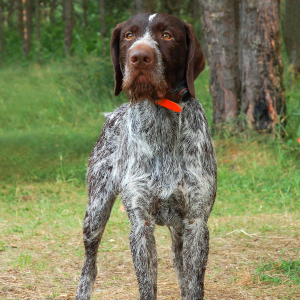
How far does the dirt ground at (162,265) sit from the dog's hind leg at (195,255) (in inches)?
29.6

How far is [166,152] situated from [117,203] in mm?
3511

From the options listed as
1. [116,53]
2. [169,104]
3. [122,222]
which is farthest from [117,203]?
[169,104]

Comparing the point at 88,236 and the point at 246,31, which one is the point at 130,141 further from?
the point at 246,31

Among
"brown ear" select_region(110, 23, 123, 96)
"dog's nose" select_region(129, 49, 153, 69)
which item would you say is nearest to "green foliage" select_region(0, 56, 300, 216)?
"brown ear" select_region(110, 23, 123, 96)

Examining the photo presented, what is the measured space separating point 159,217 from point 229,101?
16.2 feet

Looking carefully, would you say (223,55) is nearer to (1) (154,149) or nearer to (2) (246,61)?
(2) (246,61)

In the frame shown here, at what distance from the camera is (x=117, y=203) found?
21.7 ft

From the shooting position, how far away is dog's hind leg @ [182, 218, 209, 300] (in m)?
3.16

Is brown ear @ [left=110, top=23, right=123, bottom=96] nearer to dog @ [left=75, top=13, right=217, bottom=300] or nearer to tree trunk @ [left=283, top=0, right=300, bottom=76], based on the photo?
dog @ [left=75, top=13, right=217, bottom=300]

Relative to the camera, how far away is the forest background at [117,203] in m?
4.27

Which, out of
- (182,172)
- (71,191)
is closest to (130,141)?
(182,172)

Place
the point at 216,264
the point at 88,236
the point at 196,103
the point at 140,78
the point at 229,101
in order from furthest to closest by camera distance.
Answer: the point at 229,101, the point at 216,264, the point at 88,236, the point at 196,103, the point at 140,78

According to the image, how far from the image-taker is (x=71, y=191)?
7.10 meters

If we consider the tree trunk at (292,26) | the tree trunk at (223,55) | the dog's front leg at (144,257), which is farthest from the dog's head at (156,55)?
the tree trunk at (292,26)
